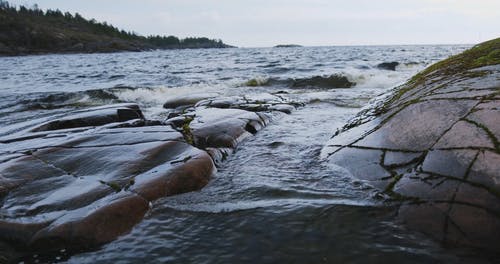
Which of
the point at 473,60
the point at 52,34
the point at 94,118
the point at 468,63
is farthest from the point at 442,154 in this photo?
the point at 52,34

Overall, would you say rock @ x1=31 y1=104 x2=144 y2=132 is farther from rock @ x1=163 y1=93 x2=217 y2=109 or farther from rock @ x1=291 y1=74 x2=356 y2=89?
rock @ x1=291 y1=74 x2=356 y2=89

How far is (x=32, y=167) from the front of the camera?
157 inches

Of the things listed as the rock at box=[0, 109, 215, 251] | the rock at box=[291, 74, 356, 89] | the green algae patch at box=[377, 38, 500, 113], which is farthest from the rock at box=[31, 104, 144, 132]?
the rock at box=[291, 74, 356, 89]

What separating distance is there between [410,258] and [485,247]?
0.52 m

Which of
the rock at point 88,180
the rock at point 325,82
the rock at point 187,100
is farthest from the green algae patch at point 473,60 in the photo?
the rock at point 325,82

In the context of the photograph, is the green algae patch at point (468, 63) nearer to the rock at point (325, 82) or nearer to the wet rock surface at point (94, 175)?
the wet rock surface at point (94, 175)

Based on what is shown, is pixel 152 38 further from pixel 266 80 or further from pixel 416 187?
pixel 416 187

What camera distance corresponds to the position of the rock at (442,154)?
275cm

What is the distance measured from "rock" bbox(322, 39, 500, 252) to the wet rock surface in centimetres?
171

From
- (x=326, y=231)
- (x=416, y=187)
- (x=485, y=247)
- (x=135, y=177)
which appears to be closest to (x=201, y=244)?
(x=326, y=231)

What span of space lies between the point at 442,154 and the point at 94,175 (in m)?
3.24

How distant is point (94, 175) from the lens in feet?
12.6

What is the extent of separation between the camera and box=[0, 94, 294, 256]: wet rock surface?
3.03 meters

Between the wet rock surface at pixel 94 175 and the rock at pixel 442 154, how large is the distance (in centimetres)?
171
